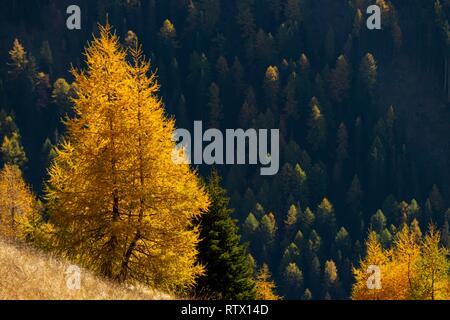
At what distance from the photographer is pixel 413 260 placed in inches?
2653

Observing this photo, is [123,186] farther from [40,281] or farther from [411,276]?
[411,276]

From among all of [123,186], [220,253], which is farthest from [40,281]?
[220,253]

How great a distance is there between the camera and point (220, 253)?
3659 cm

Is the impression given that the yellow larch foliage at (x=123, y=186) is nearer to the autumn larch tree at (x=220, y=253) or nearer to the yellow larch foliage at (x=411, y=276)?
the autumn larch tree at (x=220, y=253)

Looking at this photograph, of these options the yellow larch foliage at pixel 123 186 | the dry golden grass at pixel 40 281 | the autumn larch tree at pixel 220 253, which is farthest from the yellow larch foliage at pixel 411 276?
the dry golden grass at pixel 40 281

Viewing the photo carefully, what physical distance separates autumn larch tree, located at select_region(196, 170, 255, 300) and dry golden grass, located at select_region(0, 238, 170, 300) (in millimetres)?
13425

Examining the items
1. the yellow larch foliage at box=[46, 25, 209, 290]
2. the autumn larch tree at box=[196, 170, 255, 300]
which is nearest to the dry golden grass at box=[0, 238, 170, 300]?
the yellow larch foliage at box=[46, 25, 209, 290]

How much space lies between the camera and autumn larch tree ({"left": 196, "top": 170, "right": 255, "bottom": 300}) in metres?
36.2

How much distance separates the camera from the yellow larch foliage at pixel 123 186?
26625 mm

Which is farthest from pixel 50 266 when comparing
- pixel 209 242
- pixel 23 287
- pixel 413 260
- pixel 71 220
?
pixel 413 260

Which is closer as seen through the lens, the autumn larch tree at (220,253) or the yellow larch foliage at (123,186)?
the yellow larch foliage at (123,186)

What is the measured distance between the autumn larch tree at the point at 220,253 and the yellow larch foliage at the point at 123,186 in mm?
8413

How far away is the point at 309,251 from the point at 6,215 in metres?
120
